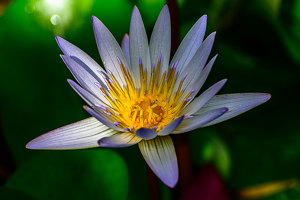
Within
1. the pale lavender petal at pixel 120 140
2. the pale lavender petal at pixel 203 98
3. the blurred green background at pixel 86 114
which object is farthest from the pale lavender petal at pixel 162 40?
the blurred green background at pixel 86 114

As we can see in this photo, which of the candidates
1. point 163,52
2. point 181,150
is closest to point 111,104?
point 163,52

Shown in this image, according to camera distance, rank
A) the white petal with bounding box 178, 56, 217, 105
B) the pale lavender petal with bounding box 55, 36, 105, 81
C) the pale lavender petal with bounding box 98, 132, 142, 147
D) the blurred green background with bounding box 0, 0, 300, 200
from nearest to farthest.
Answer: the pale lavender petal with bounding box 98, 132, 142, 147
the white petal with bounding box 178, 56, 217, 105
the pale lavender petal with bounding box 55, 36, 105, 81
the blurred green background with bounding box 0, 0, 300, 200

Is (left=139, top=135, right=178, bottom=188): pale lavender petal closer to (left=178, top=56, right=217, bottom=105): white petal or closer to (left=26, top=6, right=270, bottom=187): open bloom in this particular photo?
(left=26, top=6, right=270, bottom=187): open bloom

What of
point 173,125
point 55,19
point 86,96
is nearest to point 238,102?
point 173,125

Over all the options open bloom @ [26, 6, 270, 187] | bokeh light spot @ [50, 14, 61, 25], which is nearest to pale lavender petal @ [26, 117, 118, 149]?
open bloom @ [26, 6, 270, 187]

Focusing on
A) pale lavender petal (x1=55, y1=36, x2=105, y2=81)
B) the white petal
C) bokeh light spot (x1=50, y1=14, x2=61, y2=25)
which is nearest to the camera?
the white petal

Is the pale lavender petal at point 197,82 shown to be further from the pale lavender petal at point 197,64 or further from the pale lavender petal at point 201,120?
the pale lavender petal at point 201,120

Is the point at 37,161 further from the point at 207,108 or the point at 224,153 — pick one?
the point at 224,153
